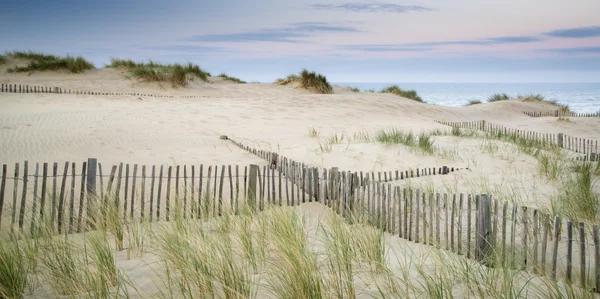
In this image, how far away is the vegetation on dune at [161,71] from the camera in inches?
1016

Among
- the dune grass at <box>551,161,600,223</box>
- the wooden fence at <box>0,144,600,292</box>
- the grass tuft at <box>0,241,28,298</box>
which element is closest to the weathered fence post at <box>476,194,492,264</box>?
the wooden fence at <box>0,144,600,292</box>

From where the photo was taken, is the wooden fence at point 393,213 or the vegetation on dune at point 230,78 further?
the vegetation on dune at point 230,78

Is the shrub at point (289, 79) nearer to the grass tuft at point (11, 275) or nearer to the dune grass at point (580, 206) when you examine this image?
the dune grass at point (580, 206)

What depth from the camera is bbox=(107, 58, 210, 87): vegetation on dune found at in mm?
25812

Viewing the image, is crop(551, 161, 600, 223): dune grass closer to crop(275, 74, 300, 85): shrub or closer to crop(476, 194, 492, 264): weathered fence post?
crop(476, 194, 492, 264): weathered fence post

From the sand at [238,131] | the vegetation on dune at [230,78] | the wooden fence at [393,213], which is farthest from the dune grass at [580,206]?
the vegetation on dune at [230,78]

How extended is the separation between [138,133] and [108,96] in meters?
8.84

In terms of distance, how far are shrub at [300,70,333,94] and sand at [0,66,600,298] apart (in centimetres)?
514

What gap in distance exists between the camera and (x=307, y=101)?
2230 centimetres

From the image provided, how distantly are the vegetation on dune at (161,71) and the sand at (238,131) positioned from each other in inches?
28.3

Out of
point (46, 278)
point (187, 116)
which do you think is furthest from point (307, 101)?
point (46, 278)

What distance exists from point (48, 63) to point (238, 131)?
1910 centimetres

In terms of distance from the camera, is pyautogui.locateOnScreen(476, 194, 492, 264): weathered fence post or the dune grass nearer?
pyautogui.locateOnScreen(476, 194, 492, 264): weathered fence post

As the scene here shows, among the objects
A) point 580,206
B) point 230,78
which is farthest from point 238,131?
point 230,78
